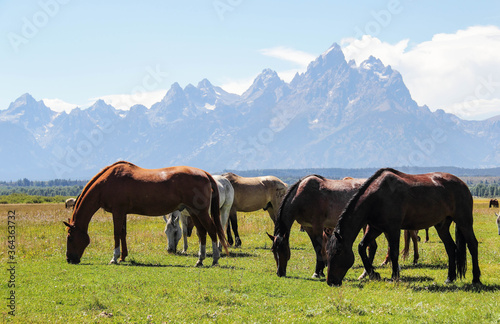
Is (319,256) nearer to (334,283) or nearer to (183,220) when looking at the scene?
(334,283)

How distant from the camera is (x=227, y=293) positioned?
1209 centimetres

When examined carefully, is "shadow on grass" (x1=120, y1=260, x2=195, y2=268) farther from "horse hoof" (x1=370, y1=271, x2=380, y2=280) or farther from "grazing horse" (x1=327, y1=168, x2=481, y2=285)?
"horse hoof" (x1=370, y1=271, x2=380, y2=280)

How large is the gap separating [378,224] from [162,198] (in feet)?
25.7

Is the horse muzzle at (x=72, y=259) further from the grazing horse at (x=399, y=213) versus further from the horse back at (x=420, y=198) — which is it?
the horse back at (x=420, y=198)

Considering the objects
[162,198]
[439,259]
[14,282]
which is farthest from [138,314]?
[439,259]

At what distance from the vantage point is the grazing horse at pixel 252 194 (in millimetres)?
25828

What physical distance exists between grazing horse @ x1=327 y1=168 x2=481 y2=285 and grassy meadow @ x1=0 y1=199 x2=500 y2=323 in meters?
0.65

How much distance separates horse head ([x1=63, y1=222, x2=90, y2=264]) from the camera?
17.2m

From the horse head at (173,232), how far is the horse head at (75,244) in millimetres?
4306

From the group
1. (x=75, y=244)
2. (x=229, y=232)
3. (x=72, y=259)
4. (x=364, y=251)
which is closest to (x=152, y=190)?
(x=75, y=244)

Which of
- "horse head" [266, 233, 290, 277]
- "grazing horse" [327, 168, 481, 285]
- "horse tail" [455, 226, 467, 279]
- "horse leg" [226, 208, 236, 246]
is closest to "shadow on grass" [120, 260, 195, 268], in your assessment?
"horse head" [266, 233, 290, 277]

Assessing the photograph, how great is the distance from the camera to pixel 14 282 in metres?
13.4

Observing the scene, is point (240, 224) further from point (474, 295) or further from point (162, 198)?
point (474, 295)

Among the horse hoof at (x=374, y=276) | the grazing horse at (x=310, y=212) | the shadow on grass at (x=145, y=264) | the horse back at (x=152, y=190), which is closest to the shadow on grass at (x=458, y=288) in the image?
the horse hoof at (x=374, y=276)
